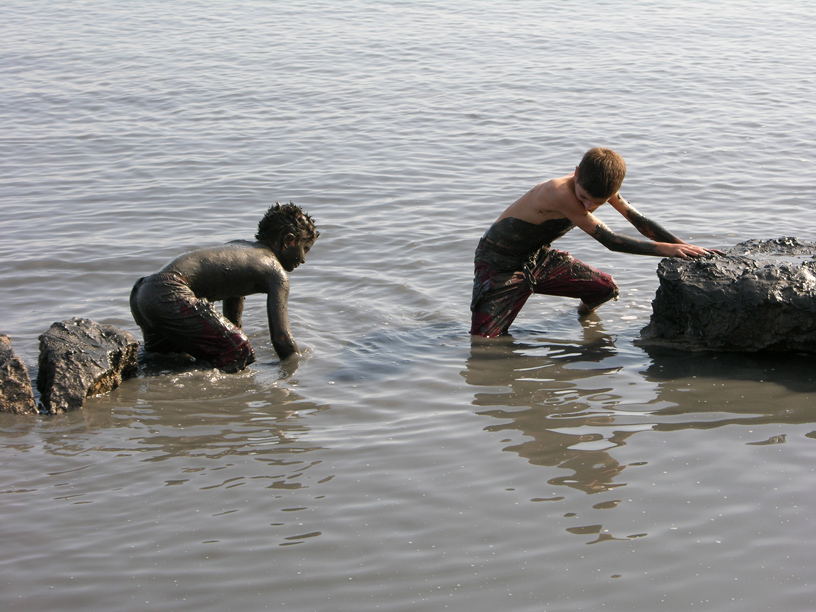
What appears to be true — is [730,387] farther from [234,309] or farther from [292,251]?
[234,309]

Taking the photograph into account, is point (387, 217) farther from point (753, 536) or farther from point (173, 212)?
point (753, 536)

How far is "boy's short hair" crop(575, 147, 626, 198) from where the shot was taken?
5.18 meters

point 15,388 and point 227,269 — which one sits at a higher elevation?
point 227,269

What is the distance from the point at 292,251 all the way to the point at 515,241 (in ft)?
5.25

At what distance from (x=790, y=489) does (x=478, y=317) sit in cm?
260

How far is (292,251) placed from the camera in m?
5.48

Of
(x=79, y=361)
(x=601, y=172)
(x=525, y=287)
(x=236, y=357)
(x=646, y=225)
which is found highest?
(x=601, y=172)

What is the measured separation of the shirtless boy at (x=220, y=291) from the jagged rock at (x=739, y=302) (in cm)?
248

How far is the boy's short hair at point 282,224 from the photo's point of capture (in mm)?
5383

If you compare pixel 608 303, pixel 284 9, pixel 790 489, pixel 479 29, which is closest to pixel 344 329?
pixel 608 303

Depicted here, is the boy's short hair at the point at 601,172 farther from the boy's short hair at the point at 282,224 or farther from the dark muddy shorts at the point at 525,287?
the boy's short hair at the point at 282,224

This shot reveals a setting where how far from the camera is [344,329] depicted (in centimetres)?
624

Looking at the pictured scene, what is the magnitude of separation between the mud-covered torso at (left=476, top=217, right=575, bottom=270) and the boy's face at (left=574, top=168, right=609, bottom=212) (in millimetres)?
345

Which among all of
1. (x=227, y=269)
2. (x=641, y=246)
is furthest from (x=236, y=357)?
(x=641, y=246)
